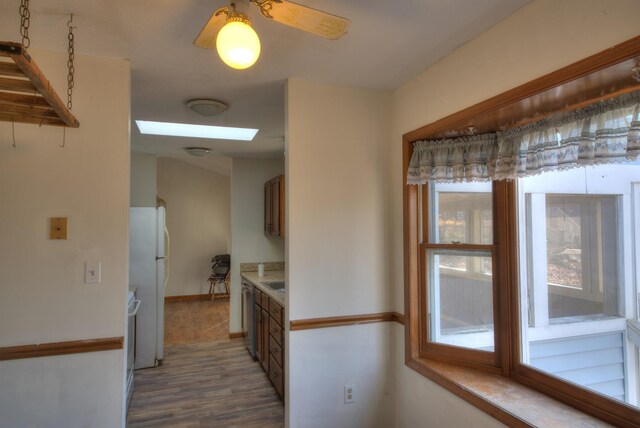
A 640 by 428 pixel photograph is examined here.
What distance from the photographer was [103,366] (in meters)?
1.96

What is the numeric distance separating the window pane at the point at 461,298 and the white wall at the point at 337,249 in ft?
1.11

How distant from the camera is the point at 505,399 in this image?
173 centimetres

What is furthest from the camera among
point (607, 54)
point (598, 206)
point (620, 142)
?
point (598, 206)

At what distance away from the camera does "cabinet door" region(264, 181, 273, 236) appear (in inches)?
181

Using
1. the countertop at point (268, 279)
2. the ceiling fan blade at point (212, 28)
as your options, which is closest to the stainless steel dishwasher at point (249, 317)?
the countertop at point (268, 279)

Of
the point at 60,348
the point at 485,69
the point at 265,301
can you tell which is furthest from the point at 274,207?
the point at 485,69

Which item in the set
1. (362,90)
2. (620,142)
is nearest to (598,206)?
(620,142)

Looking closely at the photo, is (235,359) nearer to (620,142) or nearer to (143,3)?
(143,3)

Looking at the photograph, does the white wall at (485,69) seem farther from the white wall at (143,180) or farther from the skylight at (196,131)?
the white wall at (143,180)

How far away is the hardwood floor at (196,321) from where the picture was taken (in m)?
4.88

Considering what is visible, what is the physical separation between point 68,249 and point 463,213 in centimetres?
226

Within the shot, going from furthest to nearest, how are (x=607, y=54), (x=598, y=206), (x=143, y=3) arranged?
(x=598, y=206)
(x=143, y=3)
(x=607, y=54)

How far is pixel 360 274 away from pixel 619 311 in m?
1.36

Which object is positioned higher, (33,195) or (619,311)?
(33,195)
